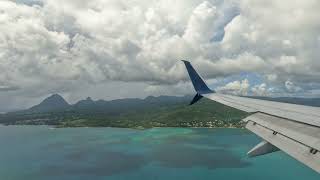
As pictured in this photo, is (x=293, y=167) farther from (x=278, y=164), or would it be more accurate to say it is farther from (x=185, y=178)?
(x=185, y=178)

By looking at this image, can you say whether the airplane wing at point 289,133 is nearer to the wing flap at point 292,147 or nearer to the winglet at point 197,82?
the wing flap at point 292,147

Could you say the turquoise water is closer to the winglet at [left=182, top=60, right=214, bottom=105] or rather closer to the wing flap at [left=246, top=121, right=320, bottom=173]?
the winglet at [left=182, top=60, right=214, bottom=105]

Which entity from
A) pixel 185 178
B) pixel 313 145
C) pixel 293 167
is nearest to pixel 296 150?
pixel 313 145

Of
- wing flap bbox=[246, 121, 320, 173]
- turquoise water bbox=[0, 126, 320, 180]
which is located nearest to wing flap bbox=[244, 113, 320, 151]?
wing flap bbox=[246, 121, 320, 173]

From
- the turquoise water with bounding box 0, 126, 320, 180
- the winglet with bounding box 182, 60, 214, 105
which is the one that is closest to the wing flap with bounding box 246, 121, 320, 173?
the winglet with bounding box 182, 60, 214, 105

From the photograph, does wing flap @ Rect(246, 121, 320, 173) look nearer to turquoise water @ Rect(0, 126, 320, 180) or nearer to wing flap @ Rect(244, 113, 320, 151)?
wing flap @ Rect(244, 113, 320, 151)

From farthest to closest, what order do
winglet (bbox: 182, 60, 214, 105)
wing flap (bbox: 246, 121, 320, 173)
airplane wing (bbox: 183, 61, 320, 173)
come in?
winglet (bbox: 182, 60, 214, 105) < airplane wing (bbox: 183, 61, 320, 173) < wing flap (bbox: 246, 121, 320, 173)

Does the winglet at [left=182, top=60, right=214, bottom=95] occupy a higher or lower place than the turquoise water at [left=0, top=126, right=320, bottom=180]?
higher

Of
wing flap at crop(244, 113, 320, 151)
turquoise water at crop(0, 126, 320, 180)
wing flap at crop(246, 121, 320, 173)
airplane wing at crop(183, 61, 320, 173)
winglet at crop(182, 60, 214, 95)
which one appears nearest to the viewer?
wing flap at crop(246, 121, 320, 173)

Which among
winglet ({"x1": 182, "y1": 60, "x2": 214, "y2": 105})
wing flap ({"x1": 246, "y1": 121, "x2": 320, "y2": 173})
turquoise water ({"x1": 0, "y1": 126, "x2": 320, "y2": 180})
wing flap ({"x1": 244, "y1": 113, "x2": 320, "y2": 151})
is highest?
winglet ({"x1": 182, "y1": 60, "x2": 214, "y2": 105})

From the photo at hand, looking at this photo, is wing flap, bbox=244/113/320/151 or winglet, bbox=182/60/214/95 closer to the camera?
wing flap, bbox=244/113/320/151
